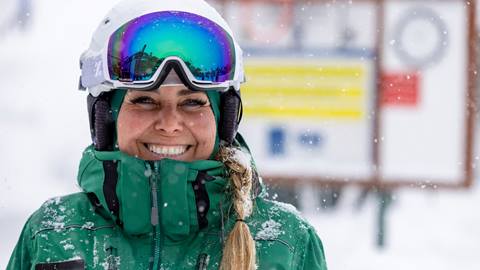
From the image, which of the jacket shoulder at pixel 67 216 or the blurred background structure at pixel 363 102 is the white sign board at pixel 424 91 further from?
the jacket shoulder at pixel 67 216

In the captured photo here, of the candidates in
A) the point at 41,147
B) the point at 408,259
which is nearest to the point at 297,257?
the point at 408,259

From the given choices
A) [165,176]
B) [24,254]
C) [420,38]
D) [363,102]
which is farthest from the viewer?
[363,102]

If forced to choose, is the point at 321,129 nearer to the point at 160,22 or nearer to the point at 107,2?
the point at 107,2

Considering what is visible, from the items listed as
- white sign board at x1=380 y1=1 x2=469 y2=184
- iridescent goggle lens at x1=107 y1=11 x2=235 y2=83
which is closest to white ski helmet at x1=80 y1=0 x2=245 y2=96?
iridescent goggle lens at x1=107 y1=11 x2=235 y2=83

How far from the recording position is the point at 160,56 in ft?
8.06

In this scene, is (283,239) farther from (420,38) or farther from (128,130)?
(420,38)

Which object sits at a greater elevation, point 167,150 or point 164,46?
point 164,46

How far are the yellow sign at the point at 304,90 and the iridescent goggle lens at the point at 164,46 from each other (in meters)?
6.86

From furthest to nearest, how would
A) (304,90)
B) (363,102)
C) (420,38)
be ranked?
1. (304,90)
2. (363,102)
3. (420,38)

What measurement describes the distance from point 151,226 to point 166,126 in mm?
293

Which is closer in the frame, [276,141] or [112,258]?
[112,258]

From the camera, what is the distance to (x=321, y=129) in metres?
9.42

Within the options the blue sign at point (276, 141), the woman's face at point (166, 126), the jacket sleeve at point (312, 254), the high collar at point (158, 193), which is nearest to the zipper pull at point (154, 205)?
the high collar at point (158, 193)

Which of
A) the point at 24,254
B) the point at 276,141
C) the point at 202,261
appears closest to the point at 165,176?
the point at 202,261
